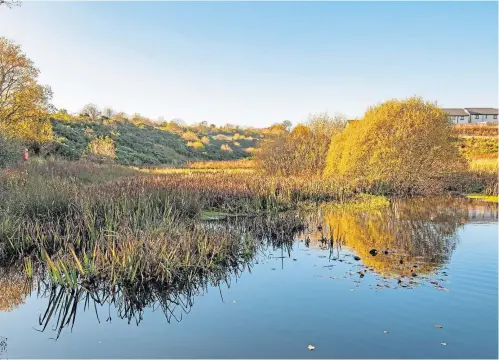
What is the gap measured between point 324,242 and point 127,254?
186 inches

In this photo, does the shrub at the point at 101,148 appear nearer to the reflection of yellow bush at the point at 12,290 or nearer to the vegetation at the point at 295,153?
the vegetation at the point at 295,153

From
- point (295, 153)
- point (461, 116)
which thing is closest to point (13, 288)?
point (295, 153)

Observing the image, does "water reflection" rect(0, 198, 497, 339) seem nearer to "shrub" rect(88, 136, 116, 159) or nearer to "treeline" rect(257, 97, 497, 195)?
"treeline" rect(257, 97, 497, 195)

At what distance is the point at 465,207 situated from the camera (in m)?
15.2

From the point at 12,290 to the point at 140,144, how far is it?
4485 centimetres

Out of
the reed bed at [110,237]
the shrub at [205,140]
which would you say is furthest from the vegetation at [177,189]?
the shrub at [205,140]

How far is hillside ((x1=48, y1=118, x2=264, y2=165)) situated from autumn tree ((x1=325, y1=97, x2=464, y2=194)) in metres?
15.9

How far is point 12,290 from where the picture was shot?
21.0ft

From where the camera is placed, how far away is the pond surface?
4.62m

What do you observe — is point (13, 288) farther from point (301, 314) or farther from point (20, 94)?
point (20, 94)

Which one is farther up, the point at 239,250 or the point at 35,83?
the point at 35,83

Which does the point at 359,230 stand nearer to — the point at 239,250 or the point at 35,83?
the point at 239,250

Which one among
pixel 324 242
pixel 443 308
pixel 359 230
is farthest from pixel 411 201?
pixel 443 308

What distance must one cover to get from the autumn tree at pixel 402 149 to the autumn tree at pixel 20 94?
22275 millimetres
